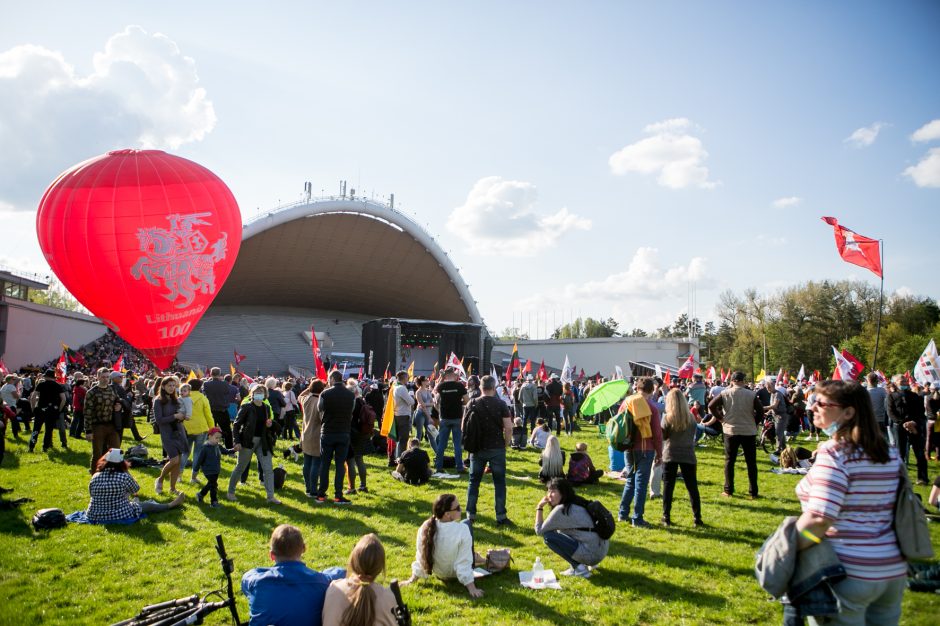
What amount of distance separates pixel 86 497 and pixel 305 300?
45.8 meters

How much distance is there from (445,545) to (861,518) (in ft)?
9.93

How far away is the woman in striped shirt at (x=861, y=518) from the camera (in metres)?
2.32

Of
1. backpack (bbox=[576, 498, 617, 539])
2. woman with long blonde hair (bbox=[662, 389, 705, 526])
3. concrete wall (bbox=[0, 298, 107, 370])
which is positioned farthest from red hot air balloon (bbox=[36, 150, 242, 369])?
concrete wall (bbox=[0, 298, 107, 370])

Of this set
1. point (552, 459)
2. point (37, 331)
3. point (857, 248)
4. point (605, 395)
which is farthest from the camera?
point (37, 331)

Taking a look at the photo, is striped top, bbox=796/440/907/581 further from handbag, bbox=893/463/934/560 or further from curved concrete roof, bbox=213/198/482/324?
curved concrete roof, bbox=213/198/482/324

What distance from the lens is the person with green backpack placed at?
616 centimetres

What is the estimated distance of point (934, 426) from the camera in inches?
359

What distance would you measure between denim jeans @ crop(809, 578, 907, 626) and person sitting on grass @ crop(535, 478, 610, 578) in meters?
2.53

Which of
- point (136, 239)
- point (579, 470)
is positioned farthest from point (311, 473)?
point (136, 239)

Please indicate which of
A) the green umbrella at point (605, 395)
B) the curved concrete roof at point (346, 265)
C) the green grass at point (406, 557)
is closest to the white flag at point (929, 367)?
the green grass at point (406, 557)

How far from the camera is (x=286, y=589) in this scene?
321 cm

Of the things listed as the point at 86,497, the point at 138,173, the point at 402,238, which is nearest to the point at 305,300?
the point at 402,238

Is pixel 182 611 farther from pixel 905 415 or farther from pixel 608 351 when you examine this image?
pixel 608 351

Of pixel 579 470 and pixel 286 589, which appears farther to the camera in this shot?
pixel 579 470
